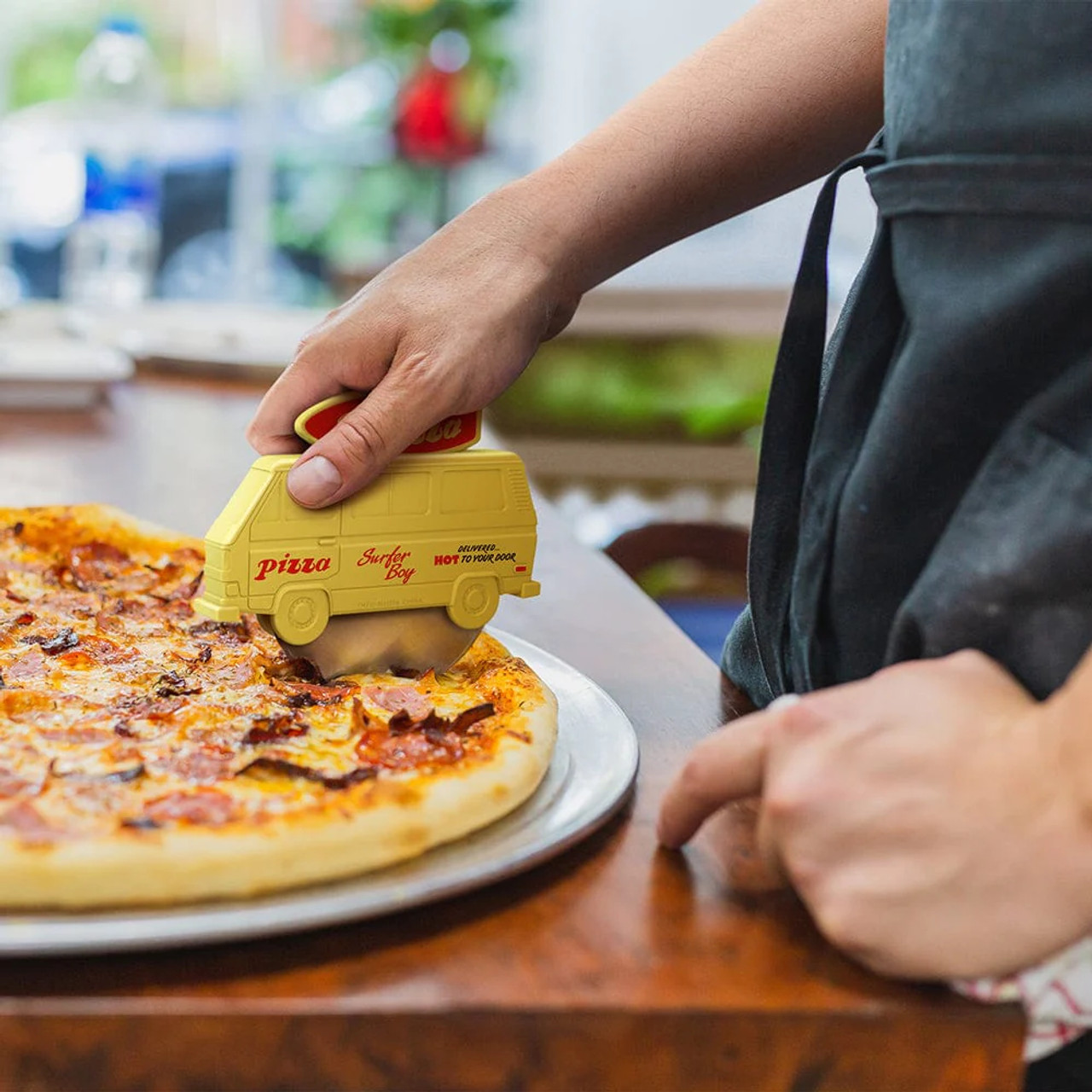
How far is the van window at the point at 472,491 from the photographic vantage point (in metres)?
0.99

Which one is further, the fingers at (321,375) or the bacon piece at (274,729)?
the fingers at (321,375)

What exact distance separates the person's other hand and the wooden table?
33 centimetres

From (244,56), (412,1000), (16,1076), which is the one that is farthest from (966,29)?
(244,56)

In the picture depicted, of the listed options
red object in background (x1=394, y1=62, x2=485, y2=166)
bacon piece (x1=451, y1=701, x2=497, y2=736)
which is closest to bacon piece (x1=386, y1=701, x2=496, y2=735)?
bacon piece (x1=451, y1=701, x2=497, y2=736)

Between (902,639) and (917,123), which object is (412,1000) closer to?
(902,639)

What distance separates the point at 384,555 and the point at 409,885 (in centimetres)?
33

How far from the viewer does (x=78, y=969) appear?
622 millimetres

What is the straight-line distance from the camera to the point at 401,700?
91 cm

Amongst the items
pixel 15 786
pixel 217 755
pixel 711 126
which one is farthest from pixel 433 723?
pixel 711 126

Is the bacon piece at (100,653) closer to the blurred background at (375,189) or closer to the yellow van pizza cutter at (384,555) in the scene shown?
the yellow van pizza cutter at (384,555)

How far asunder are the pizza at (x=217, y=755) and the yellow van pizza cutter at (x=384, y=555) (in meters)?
0.03

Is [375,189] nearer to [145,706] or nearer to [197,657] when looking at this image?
[197,657]

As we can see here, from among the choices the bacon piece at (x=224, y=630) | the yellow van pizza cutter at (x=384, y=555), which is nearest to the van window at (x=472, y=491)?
the yellow van pizza cutter at (x=384, y=555)

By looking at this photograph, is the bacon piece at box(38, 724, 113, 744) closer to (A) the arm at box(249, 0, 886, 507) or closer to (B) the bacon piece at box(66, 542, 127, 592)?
(A) the arm at box(249, 0, 886, 507)
